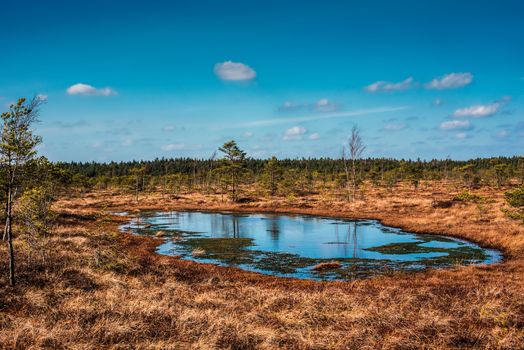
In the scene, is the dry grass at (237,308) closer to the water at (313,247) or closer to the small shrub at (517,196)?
the water at (313,247)

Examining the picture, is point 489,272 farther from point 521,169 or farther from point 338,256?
point 521,169

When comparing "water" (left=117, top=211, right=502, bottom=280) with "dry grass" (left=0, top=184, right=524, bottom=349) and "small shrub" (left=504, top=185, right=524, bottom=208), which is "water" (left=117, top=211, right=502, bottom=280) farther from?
"small shrub" (left=504, top=185, right=524, bottom=208)

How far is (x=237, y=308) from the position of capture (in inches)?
482

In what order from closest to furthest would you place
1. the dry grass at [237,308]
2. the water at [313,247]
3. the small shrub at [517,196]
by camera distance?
1. the dry grass at [237,308]
2. the water at [313,247]
3. the small shrub at [517,196]

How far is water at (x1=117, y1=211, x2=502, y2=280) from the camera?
77.2 ft

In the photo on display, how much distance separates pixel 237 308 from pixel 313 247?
727 inches

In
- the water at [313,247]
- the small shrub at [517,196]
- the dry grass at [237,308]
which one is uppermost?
the small shrub at [517,196]

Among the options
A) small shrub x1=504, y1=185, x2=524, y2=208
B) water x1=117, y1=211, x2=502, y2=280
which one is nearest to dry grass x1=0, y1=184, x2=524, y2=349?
water x1=117, y1=211, x2=502, y2=280

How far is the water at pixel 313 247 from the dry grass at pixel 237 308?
2.74 m

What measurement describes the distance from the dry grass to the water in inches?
108

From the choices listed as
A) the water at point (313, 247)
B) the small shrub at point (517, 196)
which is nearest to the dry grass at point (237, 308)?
the water at point (313, 247)

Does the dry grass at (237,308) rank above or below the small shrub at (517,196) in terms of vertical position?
below

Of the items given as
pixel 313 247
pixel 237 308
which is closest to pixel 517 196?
pixel 313 247

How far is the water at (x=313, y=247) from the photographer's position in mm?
23516
